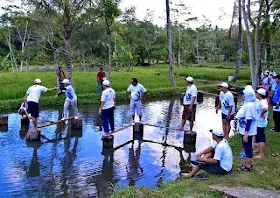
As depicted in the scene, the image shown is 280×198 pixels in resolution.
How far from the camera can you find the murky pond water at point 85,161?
6.08m

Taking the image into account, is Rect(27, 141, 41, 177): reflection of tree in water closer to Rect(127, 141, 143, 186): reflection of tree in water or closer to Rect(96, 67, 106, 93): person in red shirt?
Rect(127, 141, 143, 186): reflection of tree in water

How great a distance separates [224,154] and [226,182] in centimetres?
46

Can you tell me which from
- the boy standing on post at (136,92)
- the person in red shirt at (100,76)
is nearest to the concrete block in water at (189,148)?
the boy standing on post at (136,92)

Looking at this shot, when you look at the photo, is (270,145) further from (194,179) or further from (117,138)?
(117,138)

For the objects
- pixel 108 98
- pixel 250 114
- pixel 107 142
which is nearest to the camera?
pixel 250 114

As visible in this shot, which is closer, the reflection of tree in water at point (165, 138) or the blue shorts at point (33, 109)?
the reflection of tree in water at point (165, 138)

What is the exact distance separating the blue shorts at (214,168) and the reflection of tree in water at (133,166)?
136cm

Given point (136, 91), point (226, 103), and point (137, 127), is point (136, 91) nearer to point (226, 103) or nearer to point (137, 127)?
point (137, 127)

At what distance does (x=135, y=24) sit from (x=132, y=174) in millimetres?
40432

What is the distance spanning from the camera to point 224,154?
5.75 m

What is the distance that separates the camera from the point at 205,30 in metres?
64.8

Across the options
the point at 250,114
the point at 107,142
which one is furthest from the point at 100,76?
the point at 250,114

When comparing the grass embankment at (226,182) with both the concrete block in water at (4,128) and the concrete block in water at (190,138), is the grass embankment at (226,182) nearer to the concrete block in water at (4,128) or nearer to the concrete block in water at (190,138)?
the concrete block in water at (190,138)

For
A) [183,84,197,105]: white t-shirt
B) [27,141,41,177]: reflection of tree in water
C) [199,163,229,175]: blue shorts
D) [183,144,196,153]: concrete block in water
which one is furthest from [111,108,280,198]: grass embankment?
[27,141,41,177]: reflection of tree in water
